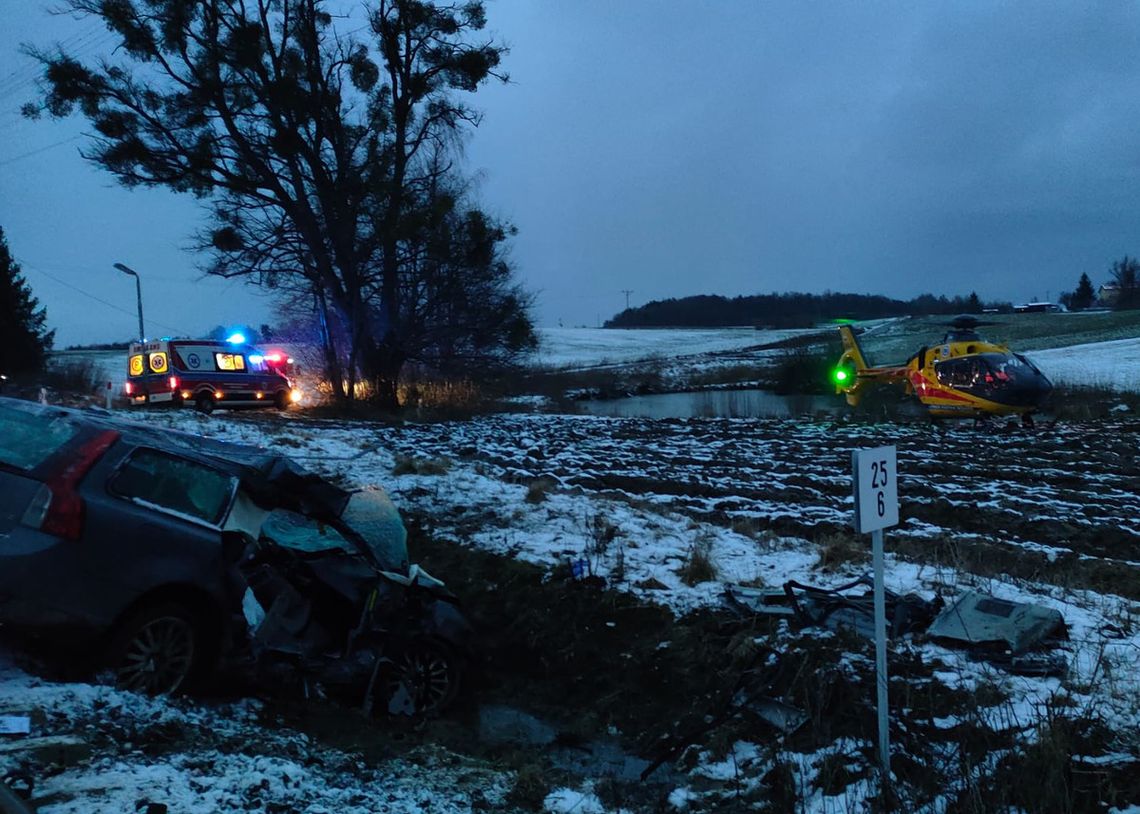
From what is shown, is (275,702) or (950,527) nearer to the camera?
(275,702)

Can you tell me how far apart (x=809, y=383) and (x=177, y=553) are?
141ft

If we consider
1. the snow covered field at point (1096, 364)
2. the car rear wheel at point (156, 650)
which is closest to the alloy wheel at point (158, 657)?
the car rear wheel at point (156, 650)

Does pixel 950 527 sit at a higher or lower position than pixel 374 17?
lower

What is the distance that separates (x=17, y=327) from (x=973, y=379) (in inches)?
1805

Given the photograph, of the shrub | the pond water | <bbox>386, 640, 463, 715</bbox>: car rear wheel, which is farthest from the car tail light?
the pond water

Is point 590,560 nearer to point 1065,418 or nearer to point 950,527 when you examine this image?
point 950,527

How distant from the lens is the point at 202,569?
467 cm

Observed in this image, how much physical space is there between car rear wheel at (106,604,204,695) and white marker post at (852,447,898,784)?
3739 millimetres

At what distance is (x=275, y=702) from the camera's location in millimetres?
4805

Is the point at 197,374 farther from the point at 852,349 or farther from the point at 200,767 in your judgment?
the point at 852,349

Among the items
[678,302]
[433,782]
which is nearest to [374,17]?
[433,782]

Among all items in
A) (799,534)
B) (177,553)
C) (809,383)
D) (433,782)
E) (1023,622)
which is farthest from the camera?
(809,383)

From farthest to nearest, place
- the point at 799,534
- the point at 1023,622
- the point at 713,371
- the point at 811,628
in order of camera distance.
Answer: the point at 713,371 → the point at 799,534 → the point at 811,628 → the point at 1023,622

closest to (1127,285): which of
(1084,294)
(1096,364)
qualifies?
(1084,294)
